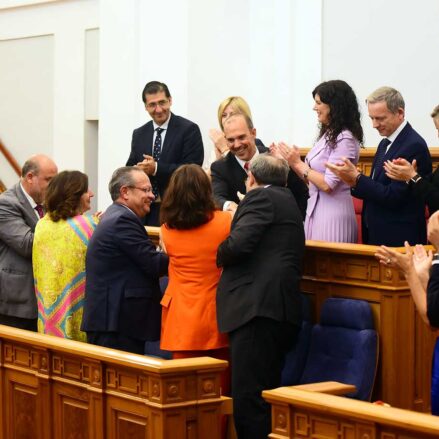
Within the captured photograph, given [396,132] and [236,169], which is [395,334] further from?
[236,169]

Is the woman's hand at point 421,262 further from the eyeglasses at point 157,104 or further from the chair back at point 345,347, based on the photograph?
the eyeglasses at point 157,104

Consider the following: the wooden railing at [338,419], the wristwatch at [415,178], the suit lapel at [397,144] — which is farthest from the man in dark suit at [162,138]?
the wooden railing at [338,419]

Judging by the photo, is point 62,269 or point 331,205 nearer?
point 62,269

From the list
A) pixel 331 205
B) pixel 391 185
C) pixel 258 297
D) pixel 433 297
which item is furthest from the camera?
pixel 331 205

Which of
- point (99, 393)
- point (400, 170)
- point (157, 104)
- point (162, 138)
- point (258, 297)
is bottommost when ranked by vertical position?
point (99, 393)

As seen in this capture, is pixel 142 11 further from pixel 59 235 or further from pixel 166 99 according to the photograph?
pixel 59 235

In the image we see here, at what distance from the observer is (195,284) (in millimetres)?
4852

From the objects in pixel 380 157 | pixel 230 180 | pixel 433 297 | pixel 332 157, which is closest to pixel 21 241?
pixel 230 180

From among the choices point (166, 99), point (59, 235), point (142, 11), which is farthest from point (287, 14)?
point (59, 235)

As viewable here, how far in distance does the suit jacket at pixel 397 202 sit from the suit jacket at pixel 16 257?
66.4 inches

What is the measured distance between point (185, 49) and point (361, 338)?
4.18 m

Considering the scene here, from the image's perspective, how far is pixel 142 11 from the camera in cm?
864

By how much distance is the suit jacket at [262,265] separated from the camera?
4617 millimetres

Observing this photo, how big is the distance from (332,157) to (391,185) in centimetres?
42
